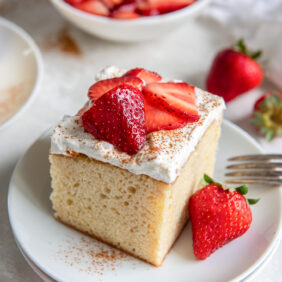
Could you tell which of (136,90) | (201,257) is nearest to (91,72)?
(136,90)

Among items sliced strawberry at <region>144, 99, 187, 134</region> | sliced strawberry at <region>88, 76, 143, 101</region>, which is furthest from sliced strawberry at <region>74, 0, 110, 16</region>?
sliced strawberry at <region>144, 99, 187, 134</region>

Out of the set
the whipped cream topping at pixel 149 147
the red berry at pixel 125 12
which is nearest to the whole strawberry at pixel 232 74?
the red berry at pixel 125 12

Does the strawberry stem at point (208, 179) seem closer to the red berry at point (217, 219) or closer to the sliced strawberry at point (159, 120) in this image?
the red berry at point (217, 219)

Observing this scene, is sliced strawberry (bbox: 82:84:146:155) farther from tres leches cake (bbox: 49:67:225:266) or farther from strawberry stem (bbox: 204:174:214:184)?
strawberry stem (bbox: 204:174:214:184)

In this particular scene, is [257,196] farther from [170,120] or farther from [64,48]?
[64,48]

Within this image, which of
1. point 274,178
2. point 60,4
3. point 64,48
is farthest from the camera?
point 64,48
